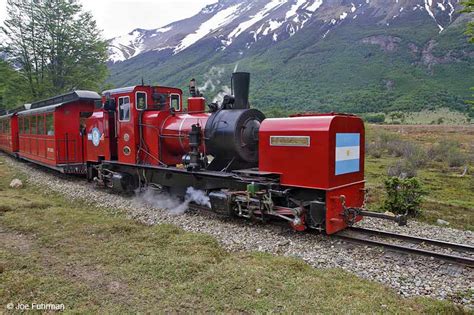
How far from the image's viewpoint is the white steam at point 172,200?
982cm

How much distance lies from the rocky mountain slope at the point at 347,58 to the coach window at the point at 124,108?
40.8 m

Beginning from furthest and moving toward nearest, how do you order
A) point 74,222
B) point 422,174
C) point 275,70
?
point 275,70 < point 422,174 < point 74,222

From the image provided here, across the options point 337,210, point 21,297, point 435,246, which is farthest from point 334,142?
point 21,297

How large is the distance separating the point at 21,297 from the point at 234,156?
17.2 ft

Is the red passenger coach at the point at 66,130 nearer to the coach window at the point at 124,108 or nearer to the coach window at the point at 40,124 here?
the coach window at the point at 40,124

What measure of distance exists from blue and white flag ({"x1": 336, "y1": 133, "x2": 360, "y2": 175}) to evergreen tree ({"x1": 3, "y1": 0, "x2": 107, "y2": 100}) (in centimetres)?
2677

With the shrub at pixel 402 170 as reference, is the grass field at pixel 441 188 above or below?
below

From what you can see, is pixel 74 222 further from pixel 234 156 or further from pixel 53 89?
pixel 53 89

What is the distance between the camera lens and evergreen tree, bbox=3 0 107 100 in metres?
28.9

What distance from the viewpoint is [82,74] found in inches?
1188

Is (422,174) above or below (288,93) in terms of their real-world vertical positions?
below

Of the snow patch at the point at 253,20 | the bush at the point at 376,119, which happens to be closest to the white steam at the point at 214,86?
the bush at the point at 376,119

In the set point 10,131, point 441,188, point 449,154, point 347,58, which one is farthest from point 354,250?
point 347,58

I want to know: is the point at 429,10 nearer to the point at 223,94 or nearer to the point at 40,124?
the point at 40,124
